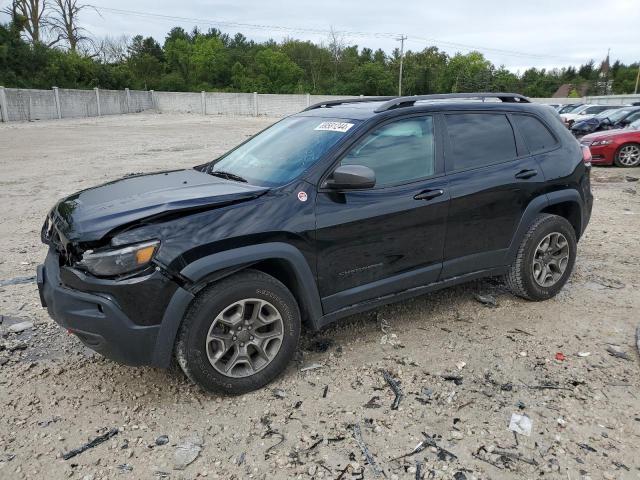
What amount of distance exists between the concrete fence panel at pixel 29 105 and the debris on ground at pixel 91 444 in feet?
109

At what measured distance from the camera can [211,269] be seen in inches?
113

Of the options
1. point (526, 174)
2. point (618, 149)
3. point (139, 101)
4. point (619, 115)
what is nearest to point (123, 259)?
point (526, 174)

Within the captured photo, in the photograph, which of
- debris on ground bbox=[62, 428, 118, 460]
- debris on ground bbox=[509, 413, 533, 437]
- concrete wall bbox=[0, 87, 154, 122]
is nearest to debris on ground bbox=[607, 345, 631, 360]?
debris on ground bbox=[509, 413, 533, 437]

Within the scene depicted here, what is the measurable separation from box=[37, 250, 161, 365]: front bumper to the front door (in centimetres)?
115

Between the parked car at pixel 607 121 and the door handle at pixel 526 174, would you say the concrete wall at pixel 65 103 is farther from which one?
the door handle at pixel 526 174

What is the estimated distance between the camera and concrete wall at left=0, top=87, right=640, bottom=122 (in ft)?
105

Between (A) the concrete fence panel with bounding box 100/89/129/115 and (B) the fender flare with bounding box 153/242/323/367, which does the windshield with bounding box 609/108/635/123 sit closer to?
(B) the fender flare with bounding box 153/242/323/367

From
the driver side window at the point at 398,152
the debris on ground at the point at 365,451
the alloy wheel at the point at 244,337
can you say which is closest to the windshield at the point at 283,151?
the driver side window at the point at 398,152

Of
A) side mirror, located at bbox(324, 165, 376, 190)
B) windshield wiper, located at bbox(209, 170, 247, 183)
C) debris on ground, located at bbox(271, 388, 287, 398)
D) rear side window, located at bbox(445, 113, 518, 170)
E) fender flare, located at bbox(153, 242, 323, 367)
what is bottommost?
debris on ground, located at bbox(271, 388, 287, 398)

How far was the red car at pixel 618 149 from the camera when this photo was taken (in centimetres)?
1245

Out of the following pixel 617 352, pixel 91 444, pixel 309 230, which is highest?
pixel 309 230

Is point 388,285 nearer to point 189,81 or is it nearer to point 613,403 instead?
point 613,403

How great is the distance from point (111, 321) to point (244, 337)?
30.6 inches

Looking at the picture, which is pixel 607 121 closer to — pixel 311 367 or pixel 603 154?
pixel 603 154
